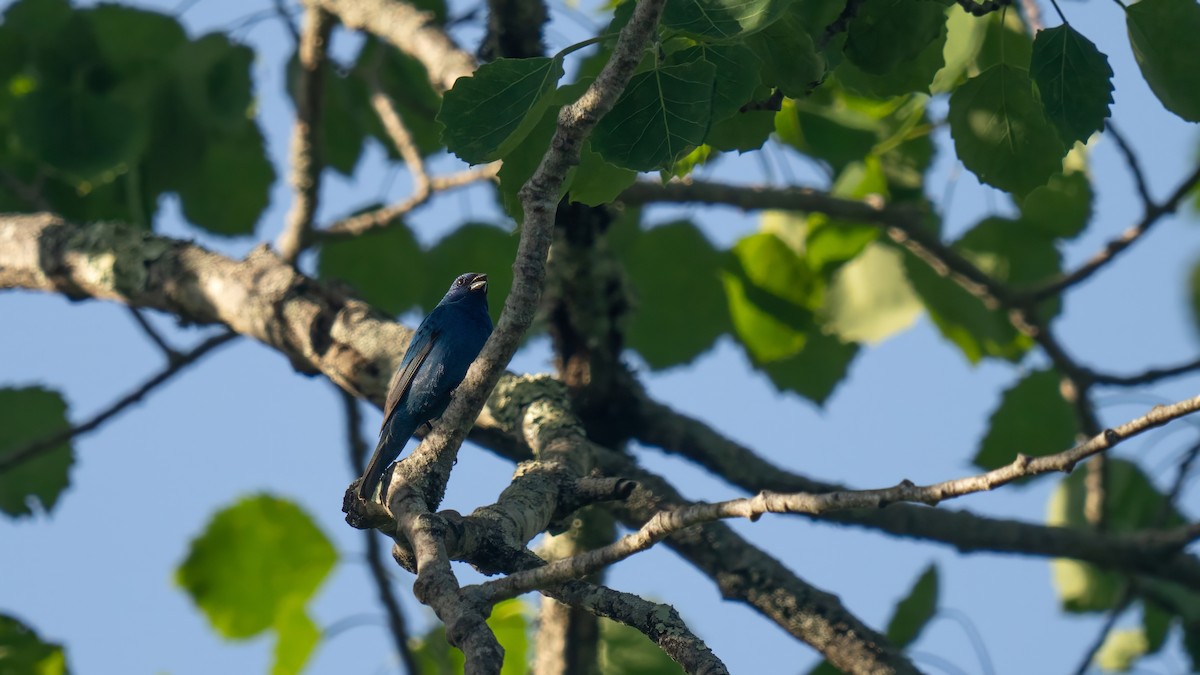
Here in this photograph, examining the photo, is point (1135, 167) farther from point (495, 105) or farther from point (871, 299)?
point (495, 105)

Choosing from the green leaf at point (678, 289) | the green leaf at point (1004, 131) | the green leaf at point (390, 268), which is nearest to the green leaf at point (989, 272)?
the green leaf at point (678, 289)

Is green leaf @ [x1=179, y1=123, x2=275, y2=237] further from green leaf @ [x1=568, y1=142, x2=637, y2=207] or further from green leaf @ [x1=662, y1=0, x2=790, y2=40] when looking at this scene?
green leaf @ [x1=662, y1=0, x2=790, y2=40]

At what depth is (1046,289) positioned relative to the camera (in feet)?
18.4

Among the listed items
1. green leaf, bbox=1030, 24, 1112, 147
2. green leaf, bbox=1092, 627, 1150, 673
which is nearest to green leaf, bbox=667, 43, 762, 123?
green leaf, bbox=1030, 24, 1112, 147

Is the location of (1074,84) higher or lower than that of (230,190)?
lower

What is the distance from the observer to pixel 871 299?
584 centimetres

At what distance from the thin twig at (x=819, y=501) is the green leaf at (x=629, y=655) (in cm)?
250

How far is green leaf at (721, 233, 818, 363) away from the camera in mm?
5875

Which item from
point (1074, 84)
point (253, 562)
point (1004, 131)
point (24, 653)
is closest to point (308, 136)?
point (253, 562)

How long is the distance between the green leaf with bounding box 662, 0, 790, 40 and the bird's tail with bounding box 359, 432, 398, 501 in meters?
1.38

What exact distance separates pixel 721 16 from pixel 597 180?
1.79ft

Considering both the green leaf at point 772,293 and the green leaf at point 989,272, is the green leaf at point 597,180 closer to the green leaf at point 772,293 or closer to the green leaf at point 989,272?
the green leaf at point 772,293

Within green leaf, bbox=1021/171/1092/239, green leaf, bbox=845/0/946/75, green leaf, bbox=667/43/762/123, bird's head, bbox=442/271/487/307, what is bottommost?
green leaf, bbox=667/43/762/123

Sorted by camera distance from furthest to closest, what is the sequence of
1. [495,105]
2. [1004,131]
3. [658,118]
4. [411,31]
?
[411,31], [1004,131], [495,105], [658,118]
